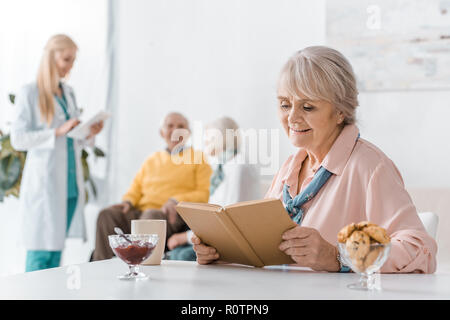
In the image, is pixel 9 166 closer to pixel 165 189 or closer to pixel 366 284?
pixel 165 189

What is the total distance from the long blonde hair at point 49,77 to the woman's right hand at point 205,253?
7.41 ft

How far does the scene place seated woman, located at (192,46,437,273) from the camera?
3.89 ft

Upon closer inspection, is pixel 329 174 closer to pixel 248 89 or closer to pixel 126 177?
pixel 248 89

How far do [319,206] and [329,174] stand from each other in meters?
0.08

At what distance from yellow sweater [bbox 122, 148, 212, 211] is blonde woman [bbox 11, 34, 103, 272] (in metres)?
0.43

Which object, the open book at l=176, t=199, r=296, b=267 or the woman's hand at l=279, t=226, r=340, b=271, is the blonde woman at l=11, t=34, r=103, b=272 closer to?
the open book at l=176, t=199, r=296, b=267

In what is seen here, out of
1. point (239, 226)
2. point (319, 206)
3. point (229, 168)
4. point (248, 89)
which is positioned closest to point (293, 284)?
point (239, 226)

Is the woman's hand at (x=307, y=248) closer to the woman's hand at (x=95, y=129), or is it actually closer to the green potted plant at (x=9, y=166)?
the woman's hand at (x=95, y=129)

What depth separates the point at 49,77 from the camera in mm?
3352

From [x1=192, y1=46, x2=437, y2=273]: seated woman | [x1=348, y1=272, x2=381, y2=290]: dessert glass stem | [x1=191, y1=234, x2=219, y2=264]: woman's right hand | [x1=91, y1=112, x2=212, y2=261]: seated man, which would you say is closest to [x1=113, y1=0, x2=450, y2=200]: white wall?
[x1=91, y1=112, x2=212, y2=261]: seated man

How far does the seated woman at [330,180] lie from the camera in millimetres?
1187

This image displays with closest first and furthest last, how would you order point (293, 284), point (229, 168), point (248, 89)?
point (293, 284), point (229, 168), point (248, 89)

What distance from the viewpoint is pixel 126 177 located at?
427 cm

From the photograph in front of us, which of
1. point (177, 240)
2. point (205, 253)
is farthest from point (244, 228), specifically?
point (177, 240)
